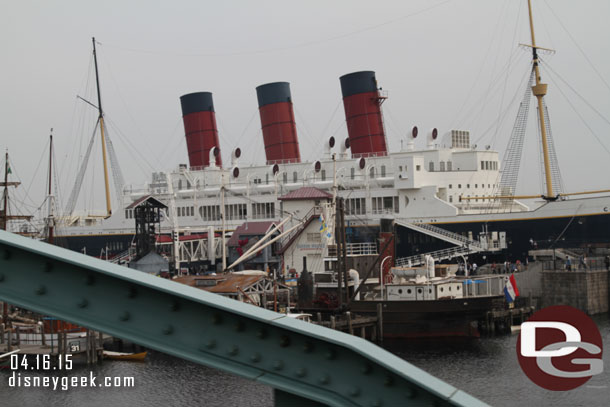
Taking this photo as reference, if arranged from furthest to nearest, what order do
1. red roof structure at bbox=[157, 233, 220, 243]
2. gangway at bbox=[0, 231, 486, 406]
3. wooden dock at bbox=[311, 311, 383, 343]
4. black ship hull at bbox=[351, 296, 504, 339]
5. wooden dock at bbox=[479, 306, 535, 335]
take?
red roof structure at bbox=[157, 233, 220, 243] < wooden dock at bbox=[479, 306, 535, 335] < black ship hull at bbox=[351, 296, 504, 339] < wooden dock at bbox=[311, 311, 383, 343] < gangway at bbox=[0, 231, 486, 406]

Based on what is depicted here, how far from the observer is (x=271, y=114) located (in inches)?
2275

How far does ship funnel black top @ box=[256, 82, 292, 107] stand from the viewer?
57656 millimetres

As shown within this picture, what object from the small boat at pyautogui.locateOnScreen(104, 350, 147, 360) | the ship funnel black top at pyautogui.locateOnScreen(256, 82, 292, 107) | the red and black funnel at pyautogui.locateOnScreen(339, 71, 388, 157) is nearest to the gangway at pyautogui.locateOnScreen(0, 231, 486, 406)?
the small boat at pyautogui.locateOnScreen(104, 350, 147, 360)

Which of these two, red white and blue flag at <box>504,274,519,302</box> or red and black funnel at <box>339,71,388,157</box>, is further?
red and black funnel at <box>339,71,388,157</box>

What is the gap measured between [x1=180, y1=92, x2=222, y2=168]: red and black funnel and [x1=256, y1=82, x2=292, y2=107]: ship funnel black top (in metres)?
5.94

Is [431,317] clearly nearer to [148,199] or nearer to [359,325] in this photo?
[359,325]

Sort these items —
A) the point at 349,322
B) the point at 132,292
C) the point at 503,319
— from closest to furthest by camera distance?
the point at 132,292, the point at 349,322, the point at 503,319

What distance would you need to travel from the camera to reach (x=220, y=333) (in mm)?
4066

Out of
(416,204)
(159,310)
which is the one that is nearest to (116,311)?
(159,310)

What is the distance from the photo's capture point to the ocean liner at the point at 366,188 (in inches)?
1751

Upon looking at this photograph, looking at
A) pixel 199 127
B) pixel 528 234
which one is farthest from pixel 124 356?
pixel 199 127

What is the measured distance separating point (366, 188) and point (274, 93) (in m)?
11.9

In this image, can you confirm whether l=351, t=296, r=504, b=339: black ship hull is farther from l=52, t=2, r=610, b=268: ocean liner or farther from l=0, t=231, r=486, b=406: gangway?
l=0, t=231, r=486, b=406: gangway

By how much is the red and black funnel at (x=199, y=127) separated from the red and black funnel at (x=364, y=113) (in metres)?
13.1
